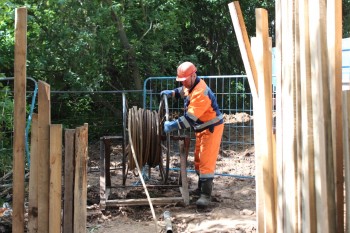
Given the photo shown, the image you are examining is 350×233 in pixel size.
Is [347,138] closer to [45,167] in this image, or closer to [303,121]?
[303,121]

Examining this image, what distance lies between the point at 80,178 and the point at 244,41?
155 cm

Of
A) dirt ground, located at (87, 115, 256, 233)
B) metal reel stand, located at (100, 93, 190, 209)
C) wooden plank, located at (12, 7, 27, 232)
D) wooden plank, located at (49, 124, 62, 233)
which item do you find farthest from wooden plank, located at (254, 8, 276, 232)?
metal reel stand, located at (100, 93, 190, 209)

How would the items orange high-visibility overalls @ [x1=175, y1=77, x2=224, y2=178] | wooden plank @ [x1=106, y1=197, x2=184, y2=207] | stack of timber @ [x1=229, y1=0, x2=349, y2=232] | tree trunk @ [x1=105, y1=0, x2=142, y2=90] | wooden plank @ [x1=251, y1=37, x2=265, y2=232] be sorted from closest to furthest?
1. stack of timber @ [x1=229, y1=0, x2=349, y2=232]
2. wooden plank @ [x1=251, y1=37, x2=265, y2=232]
3. wooden plank @ [x1=106, y1=197, x2=184, y2=207]
4. orange high-visibility overalls @ [x1=175, y1=77, x2=224, y2=178]
5. tree trunk @ [x1=105, y1=0, x2=142, y2=90]

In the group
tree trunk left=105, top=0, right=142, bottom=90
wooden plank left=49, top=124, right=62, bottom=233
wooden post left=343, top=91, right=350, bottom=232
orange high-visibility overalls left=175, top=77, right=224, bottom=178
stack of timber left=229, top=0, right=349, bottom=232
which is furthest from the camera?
tree trunk left=105, top=0, right=142, bottom=90

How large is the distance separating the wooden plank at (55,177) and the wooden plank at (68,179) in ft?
0.25

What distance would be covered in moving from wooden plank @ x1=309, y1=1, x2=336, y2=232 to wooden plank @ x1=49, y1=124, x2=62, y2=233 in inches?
75.9

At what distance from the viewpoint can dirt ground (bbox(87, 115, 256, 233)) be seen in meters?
6.43

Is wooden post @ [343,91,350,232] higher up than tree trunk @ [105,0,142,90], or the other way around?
tree trunk @ [105,0,142,90]

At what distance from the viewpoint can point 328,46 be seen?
2.31 m

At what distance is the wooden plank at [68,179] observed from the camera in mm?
3650

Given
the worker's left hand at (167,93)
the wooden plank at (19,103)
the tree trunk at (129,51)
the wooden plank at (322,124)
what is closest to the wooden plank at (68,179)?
the wooden plank at (19,103)

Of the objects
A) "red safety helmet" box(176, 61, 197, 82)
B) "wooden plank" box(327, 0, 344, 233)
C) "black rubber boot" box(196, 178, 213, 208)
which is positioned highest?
"red safety helmet" box(176, 61, 197, 82)

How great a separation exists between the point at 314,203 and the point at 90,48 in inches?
411

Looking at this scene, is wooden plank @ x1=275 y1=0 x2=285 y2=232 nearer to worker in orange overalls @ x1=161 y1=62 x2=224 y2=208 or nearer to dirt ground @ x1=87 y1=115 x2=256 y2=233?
dirt ground @ x1=87 y1=115 x2=256 y2=233
